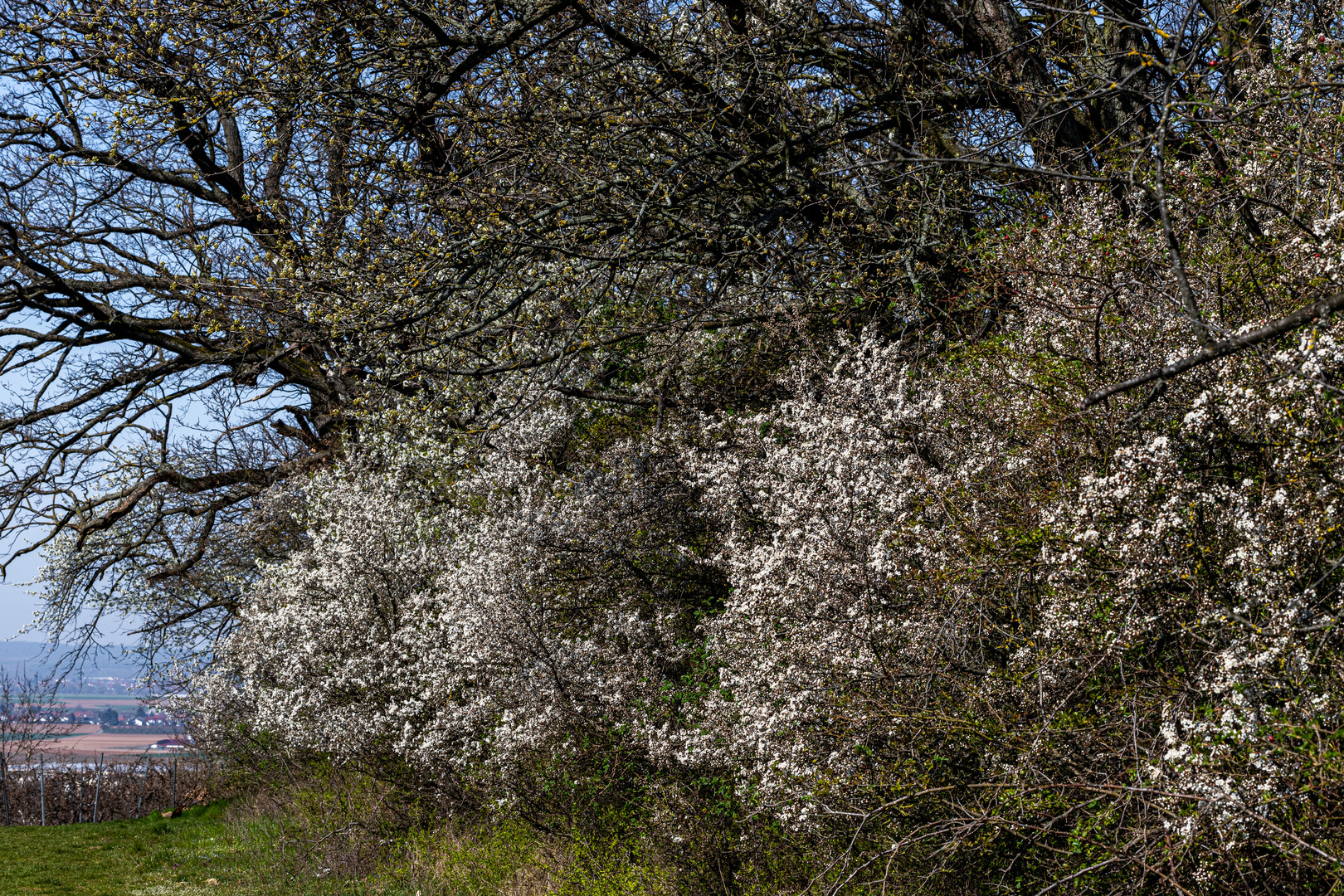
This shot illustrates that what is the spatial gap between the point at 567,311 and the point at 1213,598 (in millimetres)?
6854

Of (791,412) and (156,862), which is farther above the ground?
(791,412)

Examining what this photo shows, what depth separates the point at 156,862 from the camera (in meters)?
11.7

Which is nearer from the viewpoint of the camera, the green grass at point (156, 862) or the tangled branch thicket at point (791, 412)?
the tangled branch thicket at point (791, 412)

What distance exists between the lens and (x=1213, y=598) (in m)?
3.86

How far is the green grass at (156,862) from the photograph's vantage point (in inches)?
358

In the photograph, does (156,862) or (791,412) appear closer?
(791,412)

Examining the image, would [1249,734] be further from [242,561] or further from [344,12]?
[242,561]

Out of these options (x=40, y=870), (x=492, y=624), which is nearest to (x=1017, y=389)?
(x=492, y=624)

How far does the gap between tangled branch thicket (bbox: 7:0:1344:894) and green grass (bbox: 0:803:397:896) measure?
133 cm

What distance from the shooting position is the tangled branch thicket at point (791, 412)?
3902mm

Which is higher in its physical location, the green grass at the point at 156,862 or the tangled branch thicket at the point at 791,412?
the tangled branch thicket at the point at 791,412

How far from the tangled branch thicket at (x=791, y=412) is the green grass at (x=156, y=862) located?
4.36 feet

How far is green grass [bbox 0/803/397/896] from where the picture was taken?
9086 millimetres

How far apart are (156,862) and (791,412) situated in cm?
1034
